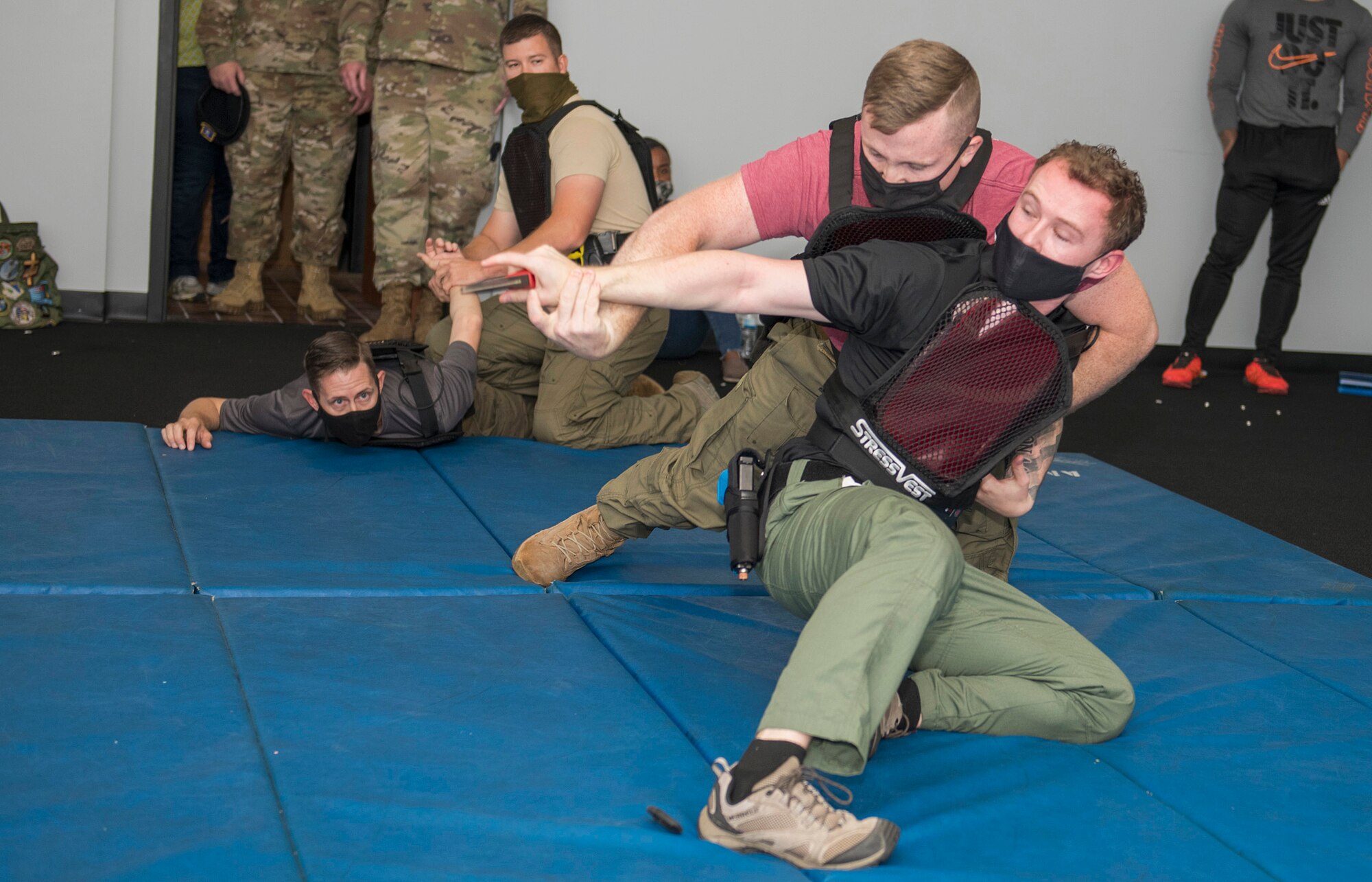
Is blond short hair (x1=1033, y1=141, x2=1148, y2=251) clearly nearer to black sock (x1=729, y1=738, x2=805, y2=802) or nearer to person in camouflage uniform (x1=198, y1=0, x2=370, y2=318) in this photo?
black sock (x1=729, y1=738, x2=805, y2=802)

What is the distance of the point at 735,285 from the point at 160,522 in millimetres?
1643

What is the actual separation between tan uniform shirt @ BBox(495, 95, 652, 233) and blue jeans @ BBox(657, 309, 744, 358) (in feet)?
4.43

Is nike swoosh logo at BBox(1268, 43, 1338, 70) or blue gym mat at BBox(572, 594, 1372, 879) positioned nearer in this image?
blue gym mat at BBox(572, 594, 1372, 879)

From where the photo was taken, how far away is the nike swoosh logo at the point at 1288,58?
21.0 feet

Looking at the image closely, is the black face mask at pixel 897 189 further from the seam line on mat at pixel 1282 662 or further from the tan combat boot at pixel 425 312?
the tan combat boot at pixel 425 312

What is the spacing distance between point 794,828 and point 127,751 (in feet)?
3.31

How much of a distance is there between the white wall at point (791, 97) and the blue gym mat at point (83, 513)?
94.4 inches

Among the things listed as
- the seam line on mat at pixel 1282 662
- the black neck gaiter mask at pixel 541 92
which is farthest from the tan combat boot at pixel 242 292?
the seam line on mat at pixel 1282 662

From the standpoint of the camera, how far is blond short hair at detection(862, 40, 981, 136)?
2.44m

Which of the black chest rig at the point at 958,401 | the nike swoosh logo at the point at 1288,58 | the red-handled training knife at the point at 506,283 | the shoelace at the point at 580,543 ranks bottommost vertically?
the shoelace at the point at 580,543

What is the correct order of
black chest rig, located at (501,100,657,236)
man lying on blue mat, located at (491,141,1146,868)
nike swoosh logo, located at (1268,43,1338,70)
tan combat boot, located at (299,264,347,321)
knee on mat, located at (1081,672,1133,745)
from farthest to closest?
1. nike swoosh logo, located at (1268,43,1338,70)
2. tan combat boot, located at (299,264,347,321)
3. black chest rig, located at (501,100,657,236)
4. knee on mat, located at (1081,672,1133,745)
5. man lying on blue mat, located at (491,141,1146,868)

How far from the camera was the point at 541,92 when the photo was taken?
14.3ft

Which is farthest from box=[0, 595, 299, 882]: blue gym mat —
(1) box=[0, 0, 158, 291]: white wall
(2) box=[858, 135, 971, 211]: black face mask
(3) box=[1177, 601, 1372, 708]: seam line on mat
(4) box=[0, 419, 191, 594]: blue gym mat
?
(1) box=[0, 0, 158, 291]: white wall

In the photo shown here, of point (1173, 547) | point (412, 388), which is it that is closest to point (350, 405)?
point (412, 388)
